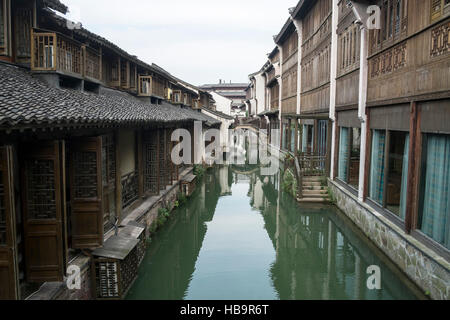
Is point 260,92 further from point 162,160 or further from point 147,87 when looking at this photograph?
point 162,160

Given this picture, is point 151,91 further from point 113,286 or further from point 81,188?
point 113,286

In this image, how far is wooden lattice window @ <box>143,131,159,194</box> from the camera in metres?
14.0

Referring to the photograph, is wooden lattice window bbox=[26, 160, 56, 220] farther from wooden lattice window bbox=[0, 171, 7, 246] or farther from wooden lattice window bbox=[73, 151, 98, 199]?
wooden lattice window bbox=[73, 151, 98, 199]

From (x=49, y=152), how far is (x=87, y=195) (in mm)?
1815

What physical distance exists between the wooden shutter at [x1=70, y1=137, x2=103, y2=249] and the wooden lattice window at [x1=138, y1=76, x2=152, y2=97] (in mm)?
9298

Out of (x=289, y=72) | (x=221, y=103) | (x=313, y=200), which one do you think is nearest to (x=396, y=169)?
(x=313, y=200)

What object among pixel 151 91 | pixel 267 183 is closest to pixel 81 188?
pixel 151 91

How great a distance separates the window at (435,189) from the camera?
709 centimetres

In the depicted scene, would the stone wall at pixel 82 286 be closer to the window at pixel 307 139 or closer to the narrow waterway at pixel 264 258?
the narrow waterway at pixel 264 258

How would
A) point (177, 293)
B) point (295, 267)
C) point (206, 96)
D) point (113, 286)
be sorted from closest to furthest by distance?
1. point (113, 286)
2. point (177, 293)
3. point (295, 267)
4. point (206, 96)

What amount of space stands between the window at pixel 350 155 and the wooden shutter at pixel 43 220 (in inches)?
409

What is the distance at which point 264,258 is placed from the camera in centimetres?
1030
